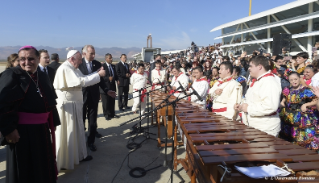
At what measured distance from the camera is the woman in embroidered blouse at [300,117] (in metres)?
3.39

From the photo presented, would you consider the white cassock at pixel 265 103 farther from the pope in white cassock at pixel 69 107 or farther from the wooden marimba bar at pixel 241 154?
the pope in white cassock at pixel 69 107

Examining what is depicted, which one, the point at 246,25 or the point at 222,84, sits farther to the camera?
the point at 246,25

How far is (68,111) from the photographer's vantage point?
3.51 metres

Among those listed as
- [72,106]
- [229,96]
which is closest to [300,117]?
[229,96]

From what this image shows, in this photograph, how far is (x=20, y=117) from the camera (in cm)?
242

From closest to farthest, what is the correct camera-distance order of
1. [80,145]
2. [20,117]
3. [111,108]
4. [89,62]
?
[20,117]
[80,145]
[89,62]
[111,108]

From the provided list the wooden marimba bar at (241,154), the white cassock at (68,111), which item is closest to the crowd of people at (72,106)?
the white cassock at (68,111)

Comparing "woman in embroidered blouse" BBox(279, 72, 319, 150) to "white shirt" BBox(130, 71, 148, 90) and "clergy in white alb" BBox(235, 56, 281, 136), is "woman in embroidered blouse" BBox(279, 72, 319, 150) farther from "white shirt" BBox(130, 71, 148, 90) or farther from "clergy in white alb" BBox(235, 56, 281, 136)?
"white shirt" BBox(130, 71, 148, 90)

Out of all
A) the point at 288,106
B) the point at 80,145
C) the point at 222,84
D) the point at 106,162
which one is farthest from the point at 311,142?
the point at 80,145

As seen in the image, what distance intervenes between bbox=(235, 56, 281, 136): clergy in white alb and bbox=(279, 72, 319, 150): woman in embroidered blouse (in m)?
0.87

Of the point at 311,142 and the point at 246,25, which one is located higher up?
the point at 246,25

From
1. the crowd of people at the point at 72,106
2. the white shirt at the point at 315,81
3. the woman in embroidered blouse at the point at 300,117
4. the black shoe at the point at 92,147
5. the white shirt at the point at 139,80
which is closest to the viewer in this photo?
the crowd of people at the point at 72,106

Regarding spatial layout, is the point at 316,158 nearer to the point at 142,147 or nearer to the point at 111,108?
the point at 142,147

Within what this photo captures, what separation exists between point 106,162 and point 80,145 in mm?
619
